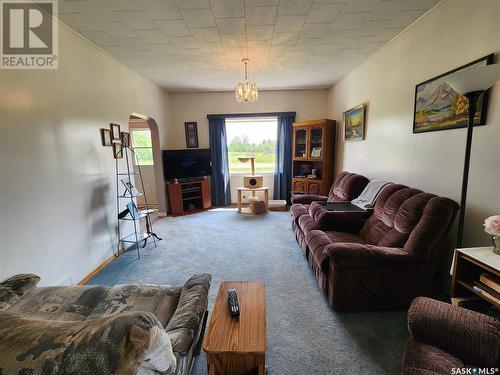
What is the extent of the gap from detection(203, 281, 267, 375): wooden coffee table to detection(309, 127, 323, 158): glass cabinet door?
3828 mm

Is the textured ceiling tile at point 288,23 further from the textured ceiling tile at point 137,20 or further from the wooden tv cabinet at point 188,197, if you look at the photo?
the wooden tv cabinet at point 188,197

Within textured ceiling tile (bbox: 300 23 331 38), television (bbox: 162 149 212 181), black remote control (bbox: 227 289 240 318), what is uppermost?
textured ceiling tile (bbox: 300 23 331 38)

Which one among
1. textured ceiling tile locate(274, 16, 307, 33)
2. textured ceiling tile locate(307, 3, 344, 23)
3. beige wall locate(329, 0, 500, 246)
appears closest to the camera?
beige wall locate(329, 0, 500, 246)

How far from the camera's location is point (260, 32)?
2.54 meters

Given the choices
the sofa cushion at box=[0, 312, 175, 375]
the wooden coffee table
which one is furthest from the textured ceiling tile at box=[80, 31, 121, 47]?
the wooden coffee table

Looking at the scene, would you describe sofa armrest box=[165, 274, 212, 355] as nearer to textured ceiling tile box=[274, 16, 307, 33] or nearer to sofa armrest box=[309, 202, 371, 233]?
sofa armrest box=[309, 202, 371, 233]

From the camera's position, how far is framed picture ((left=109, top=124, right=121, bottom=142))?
10.1 feet

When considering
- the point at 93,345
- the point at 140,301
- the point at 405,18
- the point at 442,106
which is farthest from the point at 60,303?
the point at 405,18

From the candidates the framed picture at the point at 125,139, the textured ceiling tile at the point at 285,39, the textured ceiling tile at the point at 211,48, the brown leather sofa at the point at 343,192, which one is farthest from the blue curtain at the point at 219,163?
the textured ceiling tile at the point at 285,39

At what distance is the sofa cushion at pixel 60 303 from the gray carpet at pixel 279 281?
31.4 inches

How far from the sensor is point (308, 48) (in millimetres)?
2969

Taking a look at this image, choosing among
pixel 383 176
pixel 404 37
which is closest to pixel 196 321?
pixel 383 176

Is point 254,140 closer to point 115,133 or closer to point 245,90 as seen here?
point 245,90

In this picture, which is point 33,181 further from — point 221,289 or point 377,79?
point 377,79
